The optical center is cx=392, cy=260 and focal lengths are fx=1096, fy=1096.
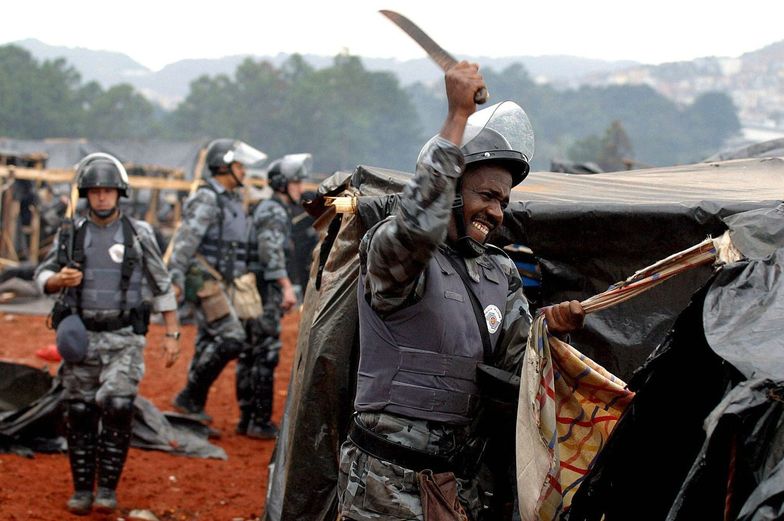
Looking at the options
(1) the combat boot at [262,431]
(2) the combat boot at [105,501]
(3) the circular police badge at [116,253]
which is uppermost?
(3) the circular police badge at [116,253]

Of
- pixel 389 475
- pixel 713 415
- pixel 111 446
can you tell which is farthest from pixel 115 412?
pixel 713 415

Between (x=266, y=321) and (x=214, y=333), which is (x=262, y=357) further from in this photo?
(x=214, y=333)

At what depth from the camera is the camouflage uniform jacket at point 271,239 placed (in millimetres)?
9438

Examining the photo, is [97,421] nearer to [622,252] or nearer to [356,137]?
[622,252]

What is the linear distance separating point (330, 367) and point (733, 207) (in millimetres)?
1969

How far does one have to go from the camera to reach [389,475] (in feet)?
12.2

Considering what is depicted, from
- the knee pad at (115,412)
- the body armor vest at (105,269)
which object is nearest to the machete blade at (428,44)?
the body armor vest at (105,269)

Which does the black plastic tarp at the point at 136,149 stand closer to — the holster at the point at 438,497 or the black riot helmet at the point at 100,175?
the black riot helmet at the point at 100,175

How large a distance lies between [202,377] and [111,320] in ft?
8.63

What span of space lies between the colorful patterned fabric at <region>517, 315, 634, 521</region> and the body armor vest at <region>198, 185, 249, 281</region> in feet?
18.5

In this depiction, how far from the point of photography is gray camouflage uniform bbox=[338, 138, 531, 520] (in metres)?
3.33

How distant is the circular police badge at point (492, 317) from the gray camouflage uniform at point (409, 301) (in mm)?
74

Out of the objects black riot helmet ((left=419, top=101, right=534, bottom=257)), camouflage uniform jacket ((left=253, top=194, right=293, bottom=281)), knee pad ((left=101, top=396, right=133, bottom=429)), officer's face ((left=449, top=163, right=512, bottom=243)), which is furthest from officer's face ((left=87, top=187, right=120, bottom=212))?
officer's face ((left=449, top=163, right=512, bottom=243))

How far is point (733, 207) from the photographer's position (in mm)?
4961
